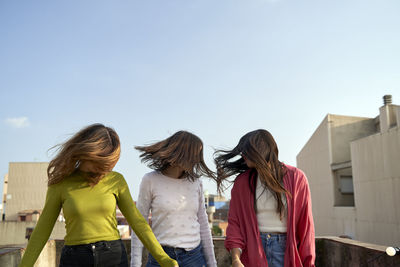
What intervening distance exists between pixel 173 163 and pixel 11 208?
48204mm

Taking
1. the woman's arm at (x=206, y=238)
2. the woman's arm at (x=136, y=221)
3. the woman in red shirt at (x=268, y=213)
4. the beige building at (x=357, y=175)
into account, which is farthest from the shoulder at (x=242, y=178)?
the beige building at (x=357, y=175)

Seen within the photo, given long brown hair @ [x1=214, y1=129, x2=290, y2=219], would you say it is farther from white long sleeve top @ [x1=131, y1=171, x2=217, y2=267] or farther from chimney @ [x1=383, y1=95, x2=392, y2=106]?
chimney @ [x1=383, y1=95, x2=392, y2=106]

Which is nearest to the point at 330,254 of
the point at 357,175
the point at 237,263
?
the point at 237,263

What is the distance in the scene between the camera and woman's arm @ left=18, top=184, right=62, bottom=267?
2.04m

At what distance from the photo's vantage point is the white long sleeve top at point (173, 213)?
8.50ft

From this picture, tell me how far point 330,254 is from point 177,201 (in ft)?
8.52

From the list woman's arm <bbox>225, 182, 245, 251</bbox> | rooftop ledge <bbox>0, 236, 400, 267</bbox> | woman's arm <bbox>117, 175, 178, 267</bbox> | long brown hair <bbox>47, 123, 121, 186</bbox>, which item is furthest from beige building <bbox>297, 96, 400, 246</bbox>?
long brown hair <bbox>47, 123, 121, 186</bbox>

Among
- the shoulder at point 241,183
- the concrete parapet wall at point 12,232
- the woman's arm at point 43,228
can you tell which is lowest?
Answer: the concrete parapet wall at point 12,232

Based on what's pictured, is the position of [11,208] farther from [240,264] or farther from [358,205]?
[240,264]

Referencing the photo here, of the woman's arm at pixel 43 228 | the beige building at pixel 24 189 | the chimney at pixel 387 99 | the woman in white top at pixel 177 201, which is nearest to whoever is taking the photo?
the woman's arm at pixel 43 228

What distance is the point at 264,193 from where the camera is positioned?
100 inches

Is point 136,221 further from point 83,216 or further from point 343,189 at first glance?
point 343,189

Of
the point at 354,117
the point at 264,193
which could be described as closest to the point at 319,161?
the point at 354,117

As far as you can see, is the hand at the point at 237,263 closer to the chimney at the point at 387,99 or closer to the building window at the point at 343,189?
the chimney at the point at 387,99
